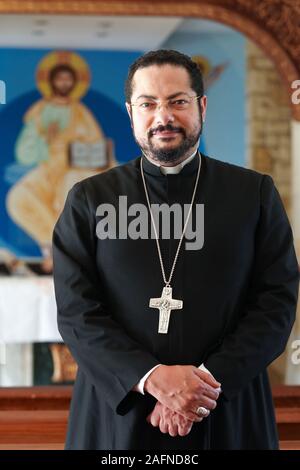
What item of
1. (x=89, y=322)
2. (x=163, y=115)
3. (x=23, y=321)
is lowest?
(x=23, y=321)

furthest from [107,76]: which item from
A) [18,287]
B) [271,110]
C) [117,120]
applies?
[18,287]

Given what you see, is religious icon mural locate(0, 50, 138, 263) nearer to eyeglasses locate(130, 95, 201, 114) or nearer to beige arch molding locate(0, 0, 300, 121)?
beige arch molding locate(0, 0, 300, 121)

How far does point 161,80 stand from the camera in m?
2.00

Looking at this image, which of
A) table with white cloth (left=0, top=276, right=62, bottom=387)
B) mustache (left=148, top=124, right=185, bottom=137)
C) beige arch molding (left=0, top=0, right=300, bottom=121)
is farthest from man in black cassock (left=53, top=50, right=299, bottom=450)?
table with white cloth (left=0, top=276, right=62, bottom=387)

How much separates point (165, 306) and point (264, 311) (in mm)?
234

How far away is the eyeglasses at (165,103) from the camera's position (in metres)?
1.99

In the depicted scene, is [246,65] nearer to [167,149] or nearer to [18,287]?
[18,287]

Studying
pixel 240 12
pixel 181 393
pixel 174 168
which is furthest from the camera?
pixel 240 12

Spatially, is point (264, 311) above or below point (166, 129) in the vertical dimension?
below

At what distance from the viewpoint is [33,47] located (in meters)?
4.68

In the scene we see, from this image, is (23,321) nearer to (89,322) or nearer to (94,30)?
(94,30)

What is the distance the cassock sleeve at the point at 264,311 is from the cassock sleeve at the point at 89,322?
0.18 m

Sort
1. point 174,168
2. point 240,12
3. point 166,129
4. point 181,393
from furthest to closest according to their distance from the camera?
point 240,12 < point 174,168 < point 166,129 < point 181,393

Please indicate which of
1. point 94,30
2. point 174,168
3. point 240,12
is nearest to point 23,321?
point 94,30
